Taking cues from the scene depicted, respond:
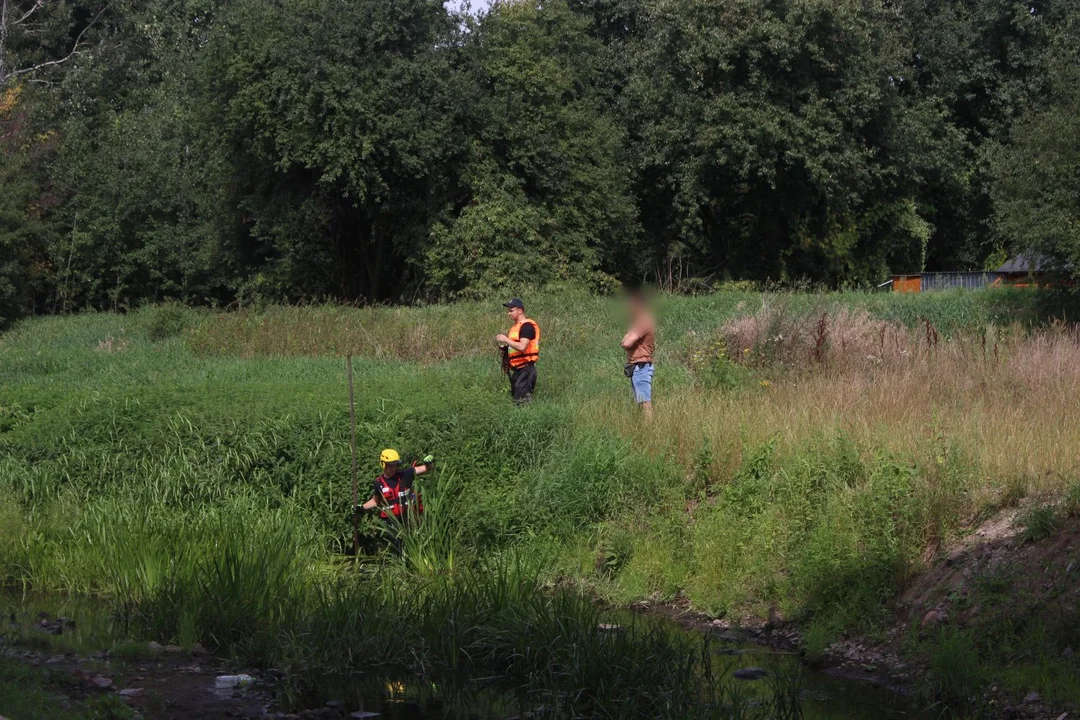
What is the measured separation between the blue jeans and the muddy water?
15.9 ft

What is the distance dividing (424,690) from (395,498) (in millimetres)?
3497

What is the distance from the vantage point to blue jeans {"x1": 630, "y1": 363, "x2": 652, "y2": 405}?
14.8m

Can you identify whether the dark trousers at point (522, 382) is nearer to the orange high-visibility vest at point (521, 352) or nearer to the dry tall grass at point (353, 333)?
the orange high-visibility vest at point (521, 352)

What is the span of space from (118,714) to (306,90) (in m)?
27.7

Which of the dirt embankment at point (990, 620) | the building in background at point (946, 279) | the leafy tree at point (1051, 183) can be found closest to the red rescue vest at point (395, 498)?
the dirt embankment at point (990, 620)

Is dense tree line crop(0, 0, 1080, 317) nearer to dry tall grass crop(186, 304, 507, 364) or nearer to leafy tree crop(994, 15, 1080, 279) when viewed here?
leafy tree crop(994, 15, 1080, 279)

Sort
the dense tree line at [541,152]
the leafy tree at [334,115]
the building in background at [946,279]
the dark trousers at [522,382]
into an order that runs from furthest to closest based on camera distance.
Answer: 1. the building in background at [946,279]
2. the dense tree line at [541,152]
3. the leafy tree at [334,115]
4. the dark trousers at [522,382]

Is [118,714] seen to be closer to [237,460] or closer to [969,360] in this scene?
[237,460]

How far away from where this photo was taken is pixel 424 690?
29.4 feet

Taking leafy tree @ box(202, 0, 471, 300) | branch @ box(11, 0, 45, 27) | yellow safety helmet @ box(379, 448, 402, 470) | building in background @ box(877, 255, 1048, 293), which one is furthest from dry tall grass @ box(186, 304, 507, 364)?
branch @ box(11, 0, 45, 27)

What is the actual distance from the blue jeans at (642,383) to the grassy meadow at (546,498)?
276 mm

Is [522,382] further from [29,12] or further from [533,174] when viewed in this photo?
[29,12]

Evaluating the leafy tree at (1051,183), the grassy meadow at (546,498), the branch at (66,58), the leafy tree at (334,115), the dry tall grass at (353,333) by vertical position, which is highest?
the branch at (66,58)

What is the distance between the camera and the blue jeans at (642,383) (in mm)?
14750
